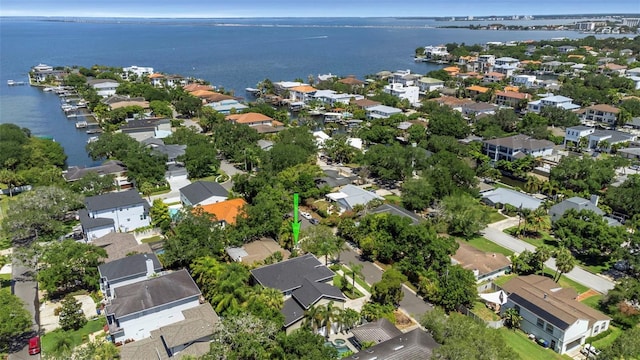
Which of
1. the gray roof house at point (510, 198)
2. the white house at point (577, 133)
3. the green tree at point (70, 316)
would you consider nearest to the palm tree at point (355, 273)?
the green tree at point (70, 316)

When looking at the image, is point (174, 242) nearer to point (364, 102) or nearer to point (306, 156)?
point (306, 156)

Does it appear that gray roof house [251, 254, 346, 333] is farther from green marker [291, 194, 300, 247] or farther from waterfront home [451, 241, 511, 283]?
waterfront home [451, 241, 511, 283]

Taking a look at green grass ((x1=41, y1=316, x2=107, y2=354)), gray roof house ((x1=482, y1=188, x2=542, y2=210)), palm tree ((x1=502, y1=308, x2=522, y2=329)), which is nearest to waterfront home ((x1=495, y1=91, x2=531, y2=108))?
gray roof house ((x1=482, y1=188, x2=542, y2=210))

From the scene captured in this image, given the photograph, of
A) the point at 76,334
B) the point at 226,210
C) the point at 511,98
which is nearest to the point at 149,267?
the point at 76,334

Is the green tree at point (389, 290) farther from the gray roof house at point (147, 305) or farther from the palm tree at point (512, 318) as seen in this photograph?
the gray roof house at point (147, 305)

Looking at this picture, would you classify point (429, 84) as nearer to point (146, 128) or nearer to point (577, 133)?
point (577, 133)
